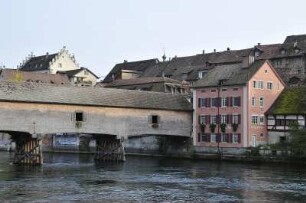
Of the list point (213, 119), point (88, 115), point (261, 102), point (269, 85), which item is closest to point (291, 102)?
point (261, 102)

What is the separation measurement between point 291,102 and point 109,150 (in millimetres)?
17829

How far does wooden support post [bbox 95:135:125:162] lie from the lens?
55156 millimetres

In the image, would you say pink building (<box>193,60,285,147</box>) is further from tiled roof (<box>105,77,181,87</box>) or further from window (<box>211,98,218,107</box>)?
tiled roof (<box>105,77,181,87</box>)

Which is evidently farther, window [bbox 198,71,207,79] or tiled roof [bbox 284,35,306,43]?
tiled roof [bbox 284,35,306,43]

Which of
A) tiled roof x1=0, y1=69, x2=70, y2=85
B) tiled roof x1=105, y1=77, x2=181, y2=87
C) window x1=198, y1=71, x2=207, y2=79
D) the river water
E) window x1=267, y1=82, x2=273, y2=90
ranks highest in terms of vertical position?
tiled roof x1=0, y1=69, x2=70, y2=85

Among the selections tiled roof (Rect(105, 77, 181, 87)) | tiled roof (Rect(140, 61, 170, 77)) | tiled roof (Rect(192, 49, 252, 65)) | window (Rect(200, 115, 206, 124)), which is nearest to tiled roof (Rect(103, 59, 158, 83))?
tiled roof (Rect(140, 61, 170, 77))

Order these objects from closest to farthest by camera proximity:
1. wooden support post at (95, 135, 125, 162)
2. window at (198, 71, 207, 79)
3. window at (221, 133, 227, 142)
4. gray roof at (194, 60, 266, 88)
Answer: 1. wooden support post at (95, 135, 125, 162)
2. gray roof at (194, 60, 266, 88)
3. window at (221, 133, 227, 142)
4. window at (198, 71, 207, 79)

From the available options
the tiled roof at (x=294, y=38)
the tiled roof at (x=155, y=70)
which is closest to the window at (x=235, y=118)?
the tiled roof at (x=294, y=38)

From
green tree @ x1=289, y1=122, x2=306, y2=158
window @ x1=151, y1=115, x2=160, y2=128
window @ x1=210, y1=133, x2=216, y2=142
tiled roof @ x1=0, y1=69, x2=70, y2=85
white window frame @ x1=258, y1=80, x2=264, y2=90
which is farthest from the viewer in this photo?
tiled roof @ x1=0, y1=69, x2=70, y2=85

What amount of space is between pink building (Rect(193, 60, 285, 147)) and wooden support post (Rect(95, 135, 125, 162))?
902cm

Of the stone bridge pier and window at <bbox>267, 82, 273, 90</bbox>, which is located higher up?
window at <bbox>267, 82, 273, 90</bbox>

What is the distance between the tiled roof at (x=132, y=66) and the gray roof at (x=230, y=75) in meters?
31.3

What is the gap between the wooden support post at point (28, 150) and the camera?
4912 cm

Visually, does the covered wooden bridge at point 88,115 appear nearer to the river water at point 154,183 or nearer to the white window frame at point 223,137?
the river water at point 154,183
